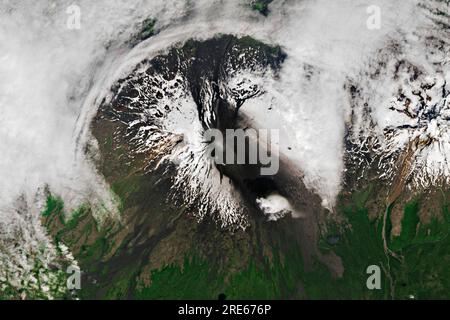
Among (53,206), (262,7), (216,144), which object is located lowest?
(53,206)

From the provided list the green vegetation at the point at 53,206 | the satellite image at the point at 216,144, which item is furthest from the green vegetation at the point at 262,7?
the green vegetation at the point at 53,206

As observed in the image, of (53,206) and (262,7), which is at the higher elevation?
(262,7)

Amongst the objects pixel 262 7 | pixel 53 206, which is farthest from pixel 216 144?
pixel 53 206

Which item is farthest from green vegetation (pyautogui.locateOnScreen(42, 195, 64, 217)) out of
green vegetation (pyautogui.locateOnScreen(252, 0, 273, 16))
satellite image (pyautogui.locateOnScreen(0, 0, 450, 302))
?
green vegetation (pyautogui.locateOnScreen(252, 0, 273, 16))

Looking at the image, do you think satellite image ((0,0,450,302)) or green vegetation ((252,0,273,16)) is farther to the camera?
green vegetation ((252,0,273,16))

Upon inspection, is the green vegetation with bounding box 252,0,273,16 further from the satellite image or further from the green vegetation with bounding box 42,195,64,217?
the green vegetation with bounding box 42,195,64,217

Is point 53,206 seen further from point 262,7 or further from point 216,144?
point 262,7

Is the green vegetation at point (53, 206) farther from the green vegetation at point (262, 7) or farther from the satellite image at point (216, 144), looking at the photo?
the green vegetation at point (262, 7)
